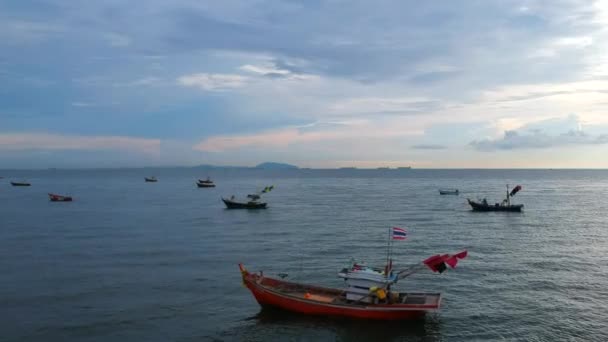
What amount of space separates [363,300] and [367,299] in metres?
0.24

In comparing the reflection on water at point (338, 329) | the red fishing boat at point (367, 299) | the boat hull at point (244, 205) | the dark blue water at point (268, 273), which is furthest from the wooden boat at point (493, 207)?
the red fishing boat at point (367, 299)

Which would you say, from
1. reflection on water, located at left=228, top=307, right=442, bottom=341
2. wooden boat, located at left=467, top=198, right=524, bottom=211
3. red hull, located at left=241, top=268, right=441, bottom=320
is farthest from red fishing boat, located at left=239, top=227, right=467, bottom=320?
wooden boat, located at left=467, top=198, right=524, bottom=211

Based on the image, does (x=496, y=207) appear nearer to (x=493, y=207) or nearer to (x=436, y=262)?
(x=493, y=207)

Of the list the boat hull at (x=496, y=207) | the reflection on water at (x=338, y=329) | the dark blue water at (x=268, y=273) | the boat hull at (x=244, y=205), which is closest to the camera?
the reflection on water at (x=338, y=329)

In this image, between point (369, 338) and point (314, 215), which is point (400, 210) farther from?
point (369, 338)

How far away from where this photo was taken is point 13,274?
38531 millimetres

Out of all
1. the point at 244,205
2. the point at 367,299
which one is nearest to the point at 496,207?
the point at 244,205

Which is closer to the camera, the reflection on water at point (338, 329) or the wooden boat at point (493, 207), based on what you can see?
the reflection on water at point (338, 329)

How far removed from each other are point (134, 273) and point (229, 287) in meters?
9.19

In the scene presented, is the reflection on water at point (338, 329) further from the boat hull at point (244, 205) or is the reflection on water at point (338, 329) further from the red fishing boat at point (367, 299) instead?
the boat hull at point (244, 205)

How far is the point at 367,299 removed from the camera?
90.6 ft

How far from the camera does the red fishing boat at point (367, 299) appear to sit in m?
27.0

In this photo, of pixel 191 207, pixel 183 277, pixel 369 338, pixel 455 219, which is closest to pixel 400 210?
pixel 455 219

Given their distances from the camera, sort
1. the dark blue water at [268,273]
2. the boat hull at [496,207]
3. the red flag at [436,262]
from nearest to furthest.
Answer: the dark blue water at [268,273] < the red flag at [436,262] < the boat hull at [496,207]
